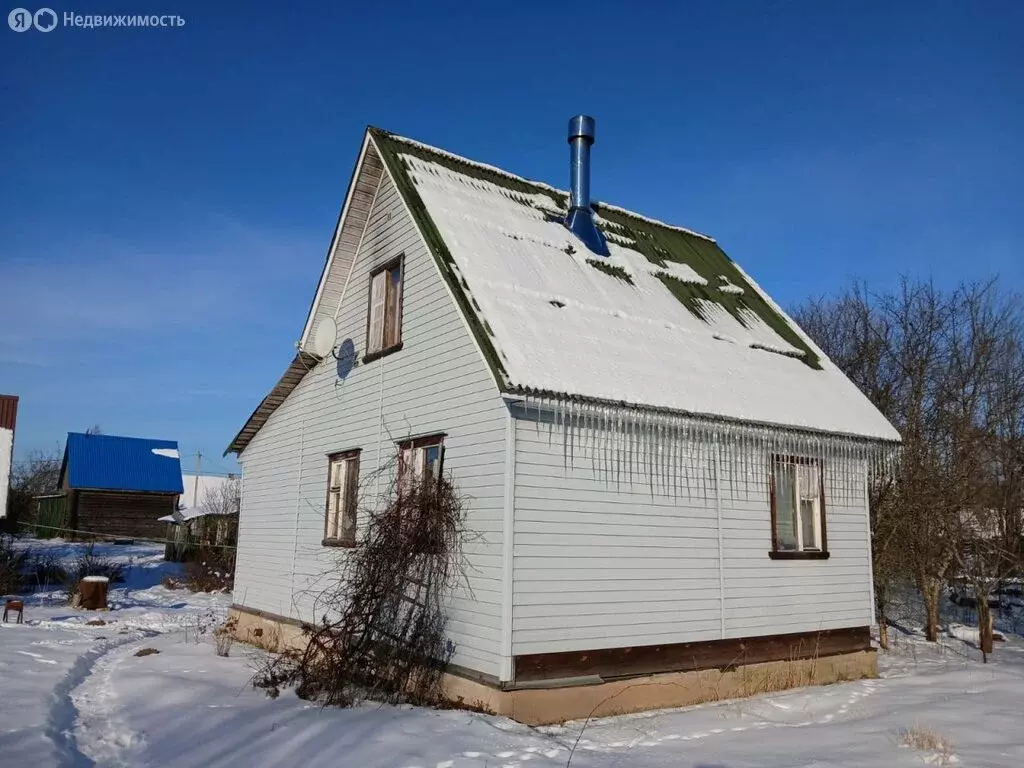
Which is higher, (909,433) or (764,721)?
(909,433)

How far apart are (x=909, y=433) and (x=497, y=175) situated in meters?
12.8

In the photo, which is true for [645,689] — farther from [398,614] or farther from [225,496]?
[225,496]

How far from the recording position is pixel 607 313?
11578 millimetres

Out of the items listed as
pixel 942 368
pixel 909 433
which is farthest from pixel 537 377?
pixel 942 368

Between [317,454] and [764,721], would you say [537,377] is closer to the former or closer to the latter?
[764,721]

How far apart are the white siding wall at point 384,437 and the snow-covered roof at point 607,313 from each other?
0.49 metres

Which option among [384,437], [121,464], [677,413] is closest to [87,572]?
[384,437]

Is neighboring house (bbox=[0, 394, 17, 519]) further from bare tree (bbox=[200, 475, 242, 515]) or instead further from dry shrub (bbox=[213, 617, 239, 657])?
dry shrub (bbox=[213, 617, 239, 657])

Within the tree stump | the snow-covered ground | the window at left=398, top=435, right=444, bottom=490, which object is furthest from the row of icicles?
the tree stump

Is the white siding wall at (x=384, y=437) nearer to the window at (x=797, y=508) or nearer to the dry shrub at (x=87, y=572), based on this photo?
the window at (x=797, y=508)

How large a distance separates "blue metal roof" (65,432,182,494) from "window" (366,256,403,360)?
34.7 meters

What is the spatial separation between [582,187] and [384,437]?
5.56 meters

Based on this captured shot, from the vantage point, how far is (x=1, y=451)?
30625mm

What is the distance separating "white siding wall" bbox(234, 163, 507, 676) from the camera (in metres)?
Answer: 9.27
